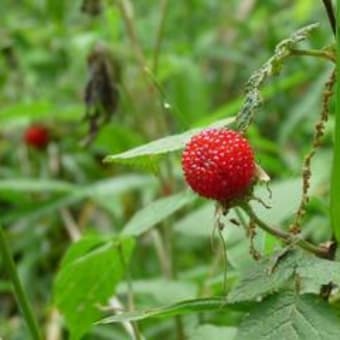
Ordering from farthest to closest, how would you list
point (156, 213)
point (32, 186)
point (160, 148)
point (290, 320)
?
point (32, 186) → point (156, 213) → point (160, 148) → point (290, 320)

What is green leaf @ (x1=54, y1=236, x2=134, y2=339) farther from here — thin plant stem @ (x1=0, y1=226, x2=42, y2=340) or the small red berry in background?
the small red berry in background

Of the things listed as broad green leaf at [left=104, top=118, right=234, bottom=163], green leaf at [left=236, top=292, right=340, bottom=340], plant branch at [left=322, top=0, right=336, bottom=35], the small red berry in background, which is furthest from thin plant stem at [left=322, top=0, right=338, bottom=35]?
the small red berry in background

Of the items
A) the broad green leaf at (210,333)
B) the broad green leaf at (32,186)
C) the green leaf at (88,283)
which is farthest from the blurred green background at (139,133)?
the broad green leaf at (210,333)

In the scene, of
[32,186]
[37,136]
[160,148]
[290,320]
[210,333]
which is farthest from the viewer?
[37,136]

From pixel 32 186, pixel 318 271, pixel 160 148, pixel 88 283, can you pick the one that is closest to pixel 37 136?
pixel 32 186

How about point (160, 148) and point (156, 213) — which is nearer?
point (160, 148)

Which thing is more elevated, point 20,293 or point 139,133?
point 20,293

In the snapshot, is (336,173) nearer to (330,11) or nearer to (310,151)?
(310,151)
